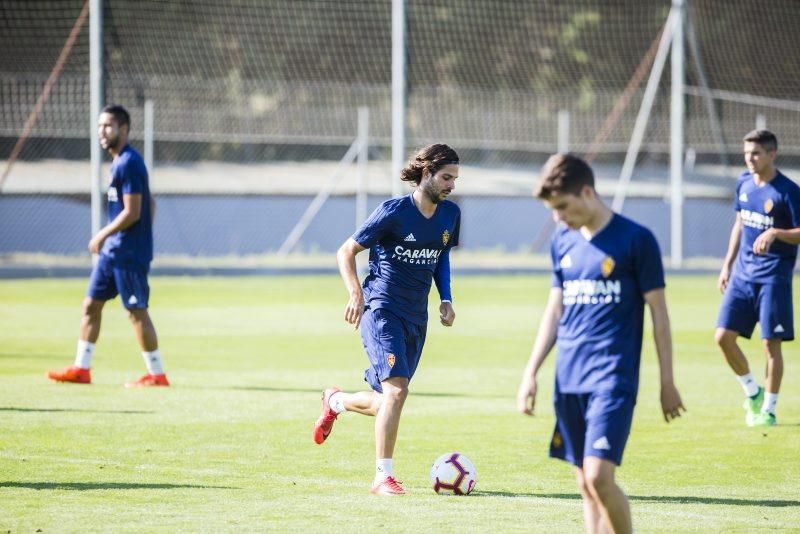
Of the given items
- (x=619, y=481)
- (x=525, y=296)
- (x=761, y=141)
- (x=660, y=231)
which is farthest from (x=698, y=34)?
(x=619, y=481)

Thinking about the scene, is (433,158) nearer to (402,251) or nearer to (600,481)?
(402,251)

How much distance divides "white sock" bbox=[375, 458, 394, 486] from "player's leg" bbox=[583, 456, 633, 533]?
2.28 metres

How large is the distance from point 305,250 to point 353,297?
86.3 ft

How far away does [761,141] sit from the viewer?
1035cm

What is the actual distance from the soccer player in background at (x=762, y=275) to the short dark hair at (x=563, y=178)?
16.4 ft

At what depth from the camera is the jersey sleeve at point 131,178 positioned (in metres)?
12.1

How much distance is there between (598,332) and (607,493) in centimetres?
71

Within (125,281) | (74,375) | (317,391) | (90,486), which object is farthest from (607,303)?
(74,375)

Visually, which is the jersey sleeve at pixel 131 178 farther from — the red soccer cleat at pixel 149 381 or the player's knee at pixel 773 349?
the player's knee at pixel 773 349

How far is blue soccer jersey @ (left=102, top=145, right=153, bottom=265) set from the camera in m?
12.2

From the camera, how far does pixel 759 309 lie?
35.2ft

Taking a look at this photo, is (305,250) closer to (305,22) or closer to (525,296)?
(305,22)

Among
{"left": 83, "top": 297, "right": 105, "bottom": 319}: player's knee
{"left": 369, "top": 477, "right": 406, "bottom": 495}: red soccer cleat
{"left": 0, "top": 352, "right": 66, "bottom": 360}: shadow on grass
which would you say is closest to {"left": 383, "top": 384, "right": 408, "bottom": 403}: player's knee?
{"left": 369, "top": 477, "right": 406, "bottom": 495}: red soccer cleat

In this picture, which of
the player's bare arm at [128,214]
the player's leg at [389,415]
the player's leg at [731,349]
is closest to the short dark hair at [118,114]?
the player's bare arm at [128,214]
